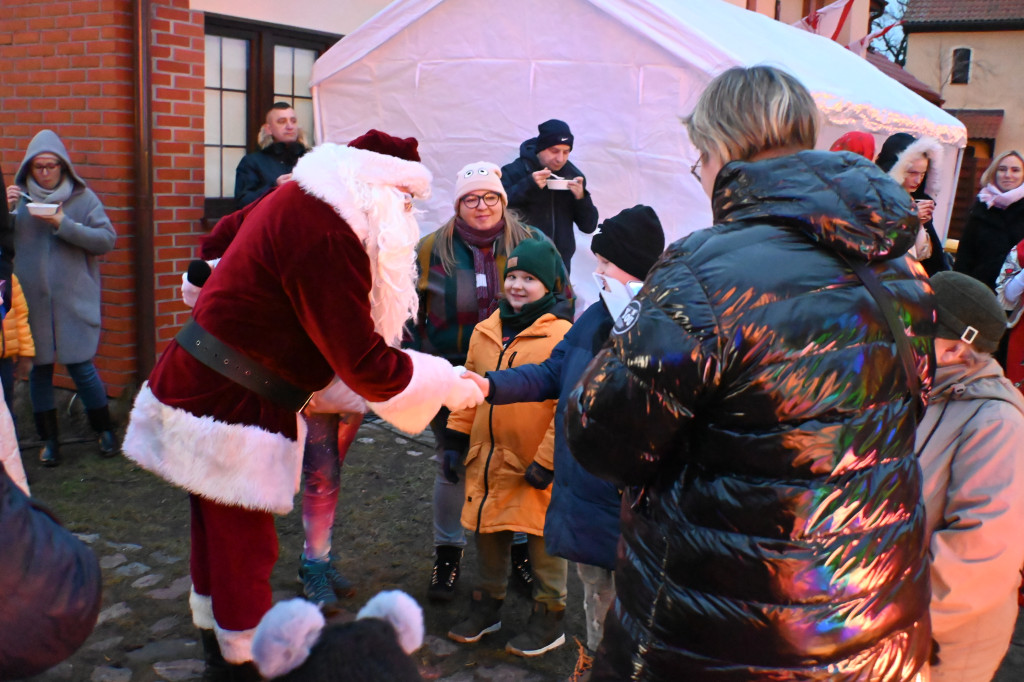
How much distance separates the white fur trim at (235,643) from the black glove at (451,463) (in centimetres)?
122

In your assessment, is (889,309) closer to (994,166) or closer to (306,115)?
(994,166)

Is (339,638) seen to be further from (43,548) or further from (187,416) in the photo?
(187,416)

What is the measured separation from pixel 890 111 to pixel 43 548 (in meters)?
7.32

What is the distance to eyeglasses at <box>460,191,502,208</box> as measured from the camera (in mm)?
4312

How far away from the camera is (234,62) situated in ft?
22.8

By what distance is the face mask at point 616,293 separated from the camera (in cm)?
289

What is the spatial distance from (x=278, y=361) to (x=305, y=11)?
520 centimetres

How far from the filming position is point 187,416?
277cm

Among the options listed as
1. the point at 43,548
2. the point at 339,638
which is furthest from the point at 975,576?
the point at 43,548

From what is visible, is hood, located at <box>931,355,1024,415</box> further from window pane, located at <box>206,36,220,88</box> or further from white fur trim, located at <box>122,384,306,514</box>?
window pane, located at <box>206,36,220,88</box>

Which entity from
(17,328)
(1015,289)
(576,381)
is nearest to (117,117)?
(17,328)

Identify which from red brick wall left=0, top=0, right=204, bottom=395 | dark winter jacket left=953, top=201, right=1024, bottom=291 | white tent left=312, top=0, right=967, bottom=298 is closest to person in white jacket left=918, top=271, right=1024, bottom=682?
white tent left=312, top=0, right=967, bottom=298

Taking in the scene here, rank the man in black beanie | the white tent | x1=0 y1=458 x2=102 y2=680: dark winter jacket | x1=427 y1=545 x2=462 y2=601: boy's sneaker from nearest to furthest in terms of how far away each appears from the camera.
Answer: x1=0 y1=458 x2=102 y2=680: dark winter jacket → x1=427 y1=545 x2=462 y2=601: boy's sneaker → the man in black beanie → the white tent

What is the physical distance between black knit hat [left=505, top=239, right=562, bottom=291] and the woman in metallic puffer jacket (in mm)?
1943
